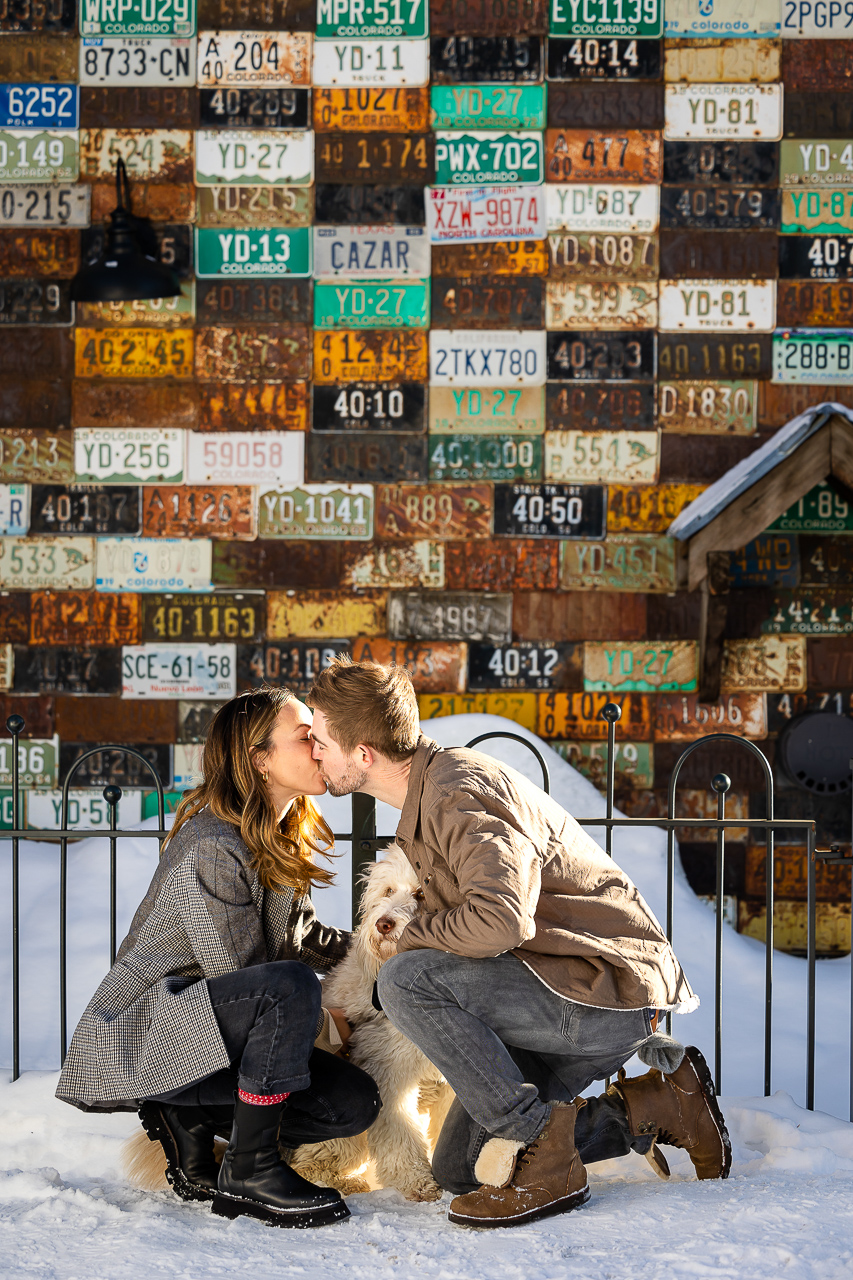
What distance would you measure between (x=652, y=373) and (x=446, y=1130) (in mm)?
4175

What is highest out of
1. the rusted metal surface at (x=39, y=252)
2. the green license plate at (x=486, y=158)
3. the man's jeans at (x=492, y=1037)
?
the green license plate at (x=486, y=158)

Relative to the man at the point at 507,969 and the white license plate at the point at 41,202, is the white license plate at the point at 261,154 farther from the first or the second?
the man at the point at 507,969

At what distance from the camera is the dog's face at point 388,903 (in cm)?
247

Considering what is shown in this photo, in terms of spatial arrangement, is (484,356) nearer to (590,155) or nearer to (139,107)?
(590,155)

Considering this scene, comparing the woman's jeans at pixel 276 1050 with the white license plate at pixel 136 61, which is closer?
the woman's jeans at pixel 276 1050

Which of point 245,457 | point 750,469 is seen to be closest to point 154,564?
point 245,457

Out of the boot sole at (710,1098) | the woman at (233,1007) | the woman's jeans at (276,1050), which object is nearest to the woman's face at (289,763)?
the woman at (233,1007)

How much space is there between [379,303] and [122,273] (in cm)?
132

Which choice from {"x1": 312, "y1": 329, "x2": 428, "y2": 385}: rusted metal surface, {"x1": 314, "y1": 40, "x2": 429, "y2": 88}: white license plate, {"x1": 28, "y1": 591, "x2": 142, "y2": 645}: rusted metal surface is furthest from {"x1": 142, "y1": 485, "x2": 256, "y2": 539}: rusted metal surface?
{"x1": 314, "y1": 40, "x2": 429, "y2": 88}: white license plate

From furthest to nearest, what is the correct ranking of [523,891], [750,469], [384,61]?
1. [384,61]
2. [750,469]
3. [523,891]

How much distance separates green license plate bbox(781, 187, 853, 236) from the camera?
17.8 ft

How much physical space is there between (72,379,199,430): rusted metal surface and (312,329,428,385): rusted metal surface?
759 mm

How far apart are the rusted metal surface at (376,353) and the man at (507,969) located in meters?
3.35

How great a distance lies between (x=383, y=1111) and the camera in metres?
2.49
